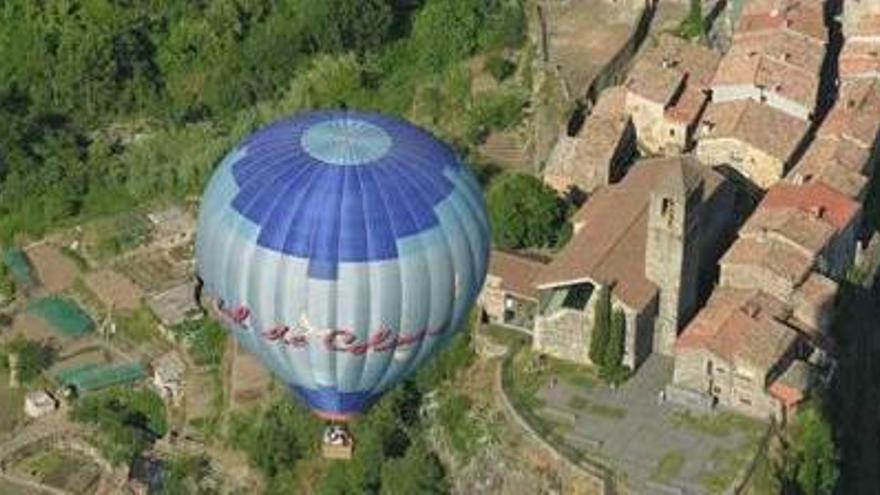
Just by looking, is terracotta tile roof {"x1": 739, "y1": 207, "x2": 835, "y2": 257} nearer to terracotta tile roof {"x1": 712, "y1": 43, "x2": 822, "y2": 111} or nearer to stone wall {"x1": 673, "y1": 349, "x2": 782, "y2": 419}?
stone wall {"x1": 673, "y1": 349, "x2": 782, "y2": 419}

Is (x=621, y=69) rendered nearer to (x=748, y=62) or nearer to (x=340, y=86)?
(x=748, y=62)

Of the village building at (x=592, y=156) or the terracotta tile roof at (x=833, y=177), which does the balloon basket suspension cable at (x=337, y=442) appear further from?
the terracotta tile roof at (x=833, y=177)

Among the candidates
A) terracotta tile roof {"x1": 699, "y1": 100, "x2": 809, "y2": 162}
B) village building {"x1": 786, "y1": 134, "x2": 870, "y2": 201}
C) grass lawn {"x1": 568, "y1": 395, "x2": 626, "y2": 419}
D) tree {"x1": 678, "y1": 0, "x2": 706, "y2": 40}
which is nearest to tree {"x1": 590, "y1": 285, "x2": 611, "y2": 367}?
grass lawn {"x1": 568, "y1": 395, "x2": 626, "y2": 419}

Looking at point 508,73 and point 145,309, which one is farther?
point 508,73

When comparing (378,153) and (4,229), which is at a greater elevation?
(378,153)

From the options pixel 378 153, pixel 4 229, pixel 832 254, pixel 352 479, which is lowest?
pixel 4 229

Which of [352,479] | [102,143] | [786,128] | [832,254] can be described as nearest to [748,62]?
[786,128]

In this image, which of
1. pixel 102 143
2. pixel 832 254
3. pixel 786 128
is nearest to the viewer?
pixel 832 254

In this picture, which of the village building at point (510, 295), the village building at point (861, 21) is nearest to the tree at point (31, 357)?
the village building at point (510, 295)
